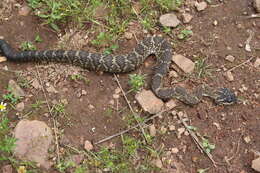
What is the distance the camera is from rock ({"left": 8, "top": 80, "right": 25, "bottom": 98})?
5598mm

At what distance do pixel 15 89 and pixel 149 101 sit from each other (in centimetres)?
246

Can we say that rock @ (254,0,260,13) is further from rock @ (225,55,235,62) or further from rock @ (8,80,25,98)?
rock @ (8,80,25,98)

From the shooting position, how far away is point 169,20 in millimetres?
6676

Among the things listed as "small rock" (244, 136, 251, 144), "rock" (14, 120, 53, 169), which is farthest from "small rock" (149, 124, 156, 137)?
"rock" (14, 120, 53, 169)

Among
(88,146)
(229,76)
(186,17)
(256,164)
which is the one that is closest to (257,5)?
(186,17)

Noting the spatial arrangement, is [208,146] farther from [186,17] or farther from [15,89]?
[15,89]

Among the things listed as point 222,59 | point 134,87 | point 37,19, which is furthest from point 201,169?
point 37,19

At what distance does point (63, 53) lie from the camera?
6.04 meters

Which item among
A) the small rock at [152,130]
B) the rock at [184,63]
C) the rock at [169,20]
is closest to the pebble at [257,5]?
the rock at [169,20]

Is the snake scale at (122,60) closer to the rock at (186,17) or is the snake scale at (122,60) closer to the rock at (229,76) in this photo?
the rock at (229,76)

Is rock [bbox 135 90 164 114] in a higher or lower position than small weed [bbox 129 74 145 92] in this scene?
lower

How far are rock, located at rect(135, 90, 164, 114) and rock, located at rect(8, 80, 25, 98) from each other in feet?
6.94

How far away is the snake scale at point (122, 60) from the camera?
571 cm

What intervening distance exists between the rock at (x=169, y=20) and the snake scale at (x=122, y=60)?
0.60 metres
